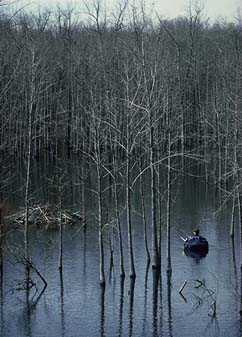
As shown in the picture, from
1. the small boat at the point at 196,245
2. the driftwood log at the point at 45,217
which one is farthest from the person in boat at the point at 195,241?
the driftwood log at the point at 45,217

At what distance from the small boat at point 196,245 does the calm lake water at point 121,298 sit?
1.26 ft

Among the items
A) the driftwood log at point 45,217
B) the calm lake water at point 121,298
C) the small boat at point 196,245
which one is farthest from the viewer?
the driftwood log at point 45,217

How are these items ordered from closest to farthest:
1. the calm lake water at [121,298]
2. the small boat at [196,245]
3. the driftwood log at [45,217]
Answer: the calm lake water at [121,298] < the small boat at [196,245] < the driftwood log at [45,217]

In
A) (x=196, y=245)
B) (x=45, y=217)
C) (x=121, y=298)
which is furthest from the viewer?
(x=45, y=217)

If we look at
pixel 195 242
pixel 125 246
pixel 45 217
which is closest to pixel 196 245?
pixel 195 242

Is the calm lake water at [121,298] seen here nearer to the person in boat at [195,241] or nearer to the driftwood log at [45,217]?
the person in boat at [195,241]

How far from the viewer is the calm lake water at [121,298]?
24.4 metres

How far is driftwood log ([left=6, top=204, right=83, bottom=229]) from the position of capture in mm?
40969

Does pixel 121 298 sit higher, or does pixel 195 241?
pixel 195 241

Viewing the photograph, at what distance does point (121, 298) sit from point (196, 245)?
7488 millimetres

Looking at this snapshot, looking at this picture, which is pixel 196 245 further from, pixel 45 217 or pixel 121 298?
pixel 45 217

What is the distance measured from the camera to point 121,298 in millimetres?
27766

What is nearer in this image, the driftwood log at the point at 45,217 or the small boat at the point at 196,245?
the small boat at the point at 196,245

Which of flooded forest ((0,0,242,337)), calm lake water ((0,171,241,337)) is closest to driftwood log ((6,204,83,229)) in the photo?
flooded forest ((0,0,242,337))
